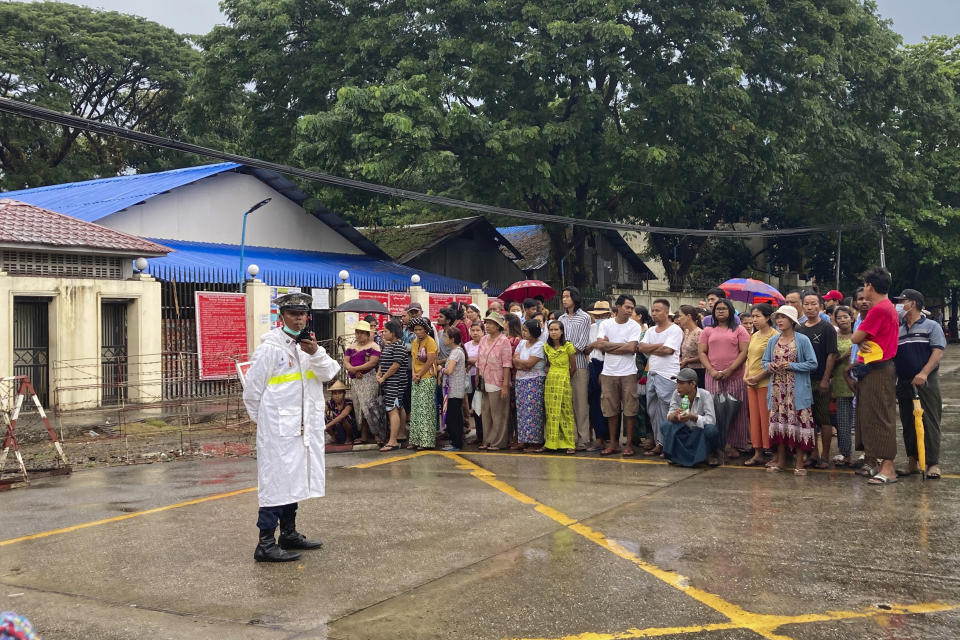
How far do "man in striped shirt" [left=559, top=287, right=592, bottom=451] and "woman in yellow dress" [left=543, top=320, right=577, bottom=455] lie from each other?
0.50 ft

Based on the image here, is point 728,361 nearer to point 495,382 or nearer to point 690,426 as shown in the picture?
point 690,426

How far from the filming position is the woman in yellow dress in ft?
34.8

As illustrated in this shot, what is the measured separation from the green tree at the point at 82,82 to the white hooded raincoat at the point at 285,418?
29580 mm

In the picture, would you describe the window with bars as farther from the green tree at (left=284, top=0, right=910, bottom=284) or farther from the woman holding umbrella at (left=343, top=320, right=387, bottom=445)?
the woman holding umbrella at (left=343, top=320, right=387, bottom=445)

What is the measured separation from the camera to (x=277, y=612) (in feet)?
15.9

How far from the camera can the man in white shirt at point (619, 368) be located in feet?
33.8

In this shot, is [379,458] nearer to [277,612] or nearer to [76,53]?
[277,612]

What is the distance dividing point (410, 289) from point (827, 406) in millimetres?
14167

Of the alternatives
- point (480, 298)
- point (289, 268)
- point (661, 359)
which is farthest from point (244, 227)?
point (661, 359)

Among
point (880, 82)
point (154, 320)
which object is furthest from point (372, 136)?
point (880, 82)

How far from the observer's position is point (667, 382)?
10.0m

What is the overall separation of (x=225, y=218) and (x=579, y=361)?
538 inches

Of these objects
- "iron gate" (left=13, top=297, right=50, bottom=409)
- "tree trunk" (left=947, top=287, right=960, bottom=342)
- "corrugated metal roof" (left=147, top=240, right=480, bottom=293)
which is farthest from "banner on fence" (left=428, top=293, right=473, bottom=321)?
"tree trunk" (left=947, top=287, right=960, bottom=342)

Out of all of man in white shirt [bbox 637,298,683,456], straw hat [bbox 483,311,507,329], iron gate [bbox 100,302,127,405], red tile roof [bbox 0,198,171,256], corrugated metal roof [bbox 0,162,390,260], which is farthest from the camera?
corrugated metal roof [bbox 0,162,390,260]
